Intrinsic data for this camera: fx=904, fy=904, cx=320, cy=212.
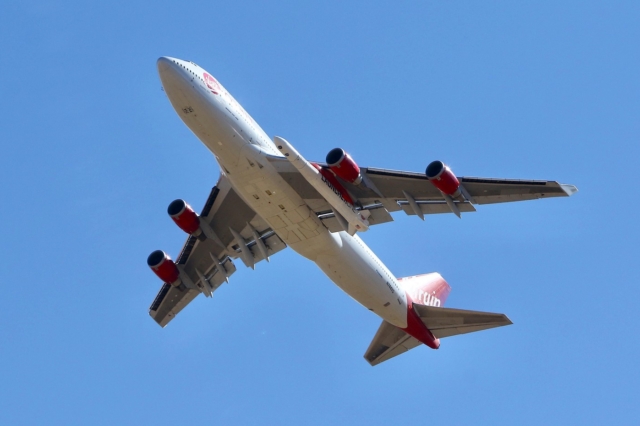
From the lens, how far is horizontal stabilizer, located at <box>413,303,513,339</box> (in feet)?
143

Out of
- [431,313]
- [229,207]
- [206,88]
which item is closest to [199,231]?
[229,207]

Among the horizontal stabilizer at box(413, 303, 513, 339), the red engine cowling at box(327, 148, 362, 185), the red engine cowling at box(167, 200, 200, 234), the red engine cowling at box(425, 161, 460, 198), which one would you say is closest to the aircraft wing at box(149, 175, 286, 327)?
the red engine cowling at box(167, 200, 200, 234)

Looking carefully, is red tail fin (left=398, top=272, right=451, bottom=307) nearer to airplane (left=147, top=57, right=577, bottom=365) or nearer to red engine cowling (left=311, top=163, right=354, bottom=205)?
airplane (left=147, top=57, right=577, bottom=365)

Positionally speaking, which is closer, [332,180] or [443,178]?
[443,178]

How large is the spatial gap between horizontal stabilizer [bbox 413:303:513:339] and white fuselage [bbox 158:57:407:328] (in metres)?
3.51

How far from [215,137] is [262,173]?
248cm

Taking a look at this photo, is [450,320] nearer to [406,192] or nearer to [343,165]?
[406,192]

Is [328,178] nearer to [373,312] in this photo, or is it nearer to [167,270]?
[373,312]

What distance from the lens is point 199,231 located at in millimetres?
44219

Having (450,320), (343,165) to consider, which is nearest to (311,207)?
(343,165)

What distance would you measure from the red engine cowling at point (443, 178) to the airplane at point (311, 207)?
0.04m

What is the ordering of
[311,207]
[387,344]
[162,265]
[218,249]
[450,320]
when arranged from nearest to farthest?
[311,207]
[450,320]
[162,265]
[218,249]
[387,344]

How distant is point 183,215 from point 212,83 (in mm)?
7840

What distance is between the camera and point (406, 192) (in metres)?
39.3
